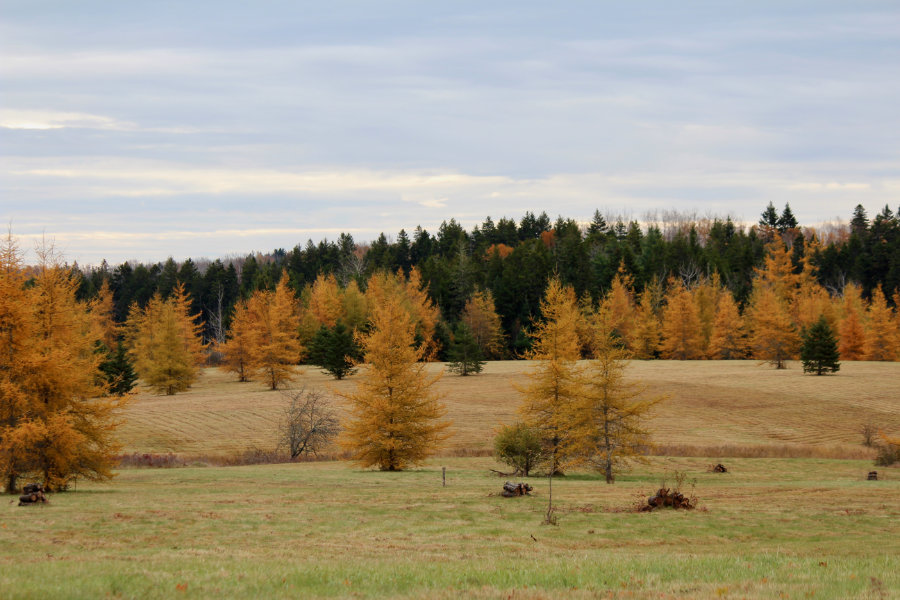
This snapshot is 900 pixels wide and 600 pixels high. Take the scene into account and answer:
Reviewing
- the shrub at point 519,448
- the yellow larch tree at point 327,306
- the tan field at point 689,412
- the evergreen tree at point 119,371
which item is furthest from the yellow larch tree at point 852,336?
the evergreen tree at point 119,371

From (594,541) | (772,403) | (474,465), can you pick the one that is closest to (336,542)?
(594,541)

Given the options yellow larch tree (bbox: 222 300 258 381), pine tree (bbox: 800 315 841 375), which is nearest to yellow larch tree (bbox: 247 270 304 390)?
yellow larch tree (bbox: 222 300 258 381)

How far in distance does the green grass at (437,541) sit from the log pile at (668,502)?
0.71 metres

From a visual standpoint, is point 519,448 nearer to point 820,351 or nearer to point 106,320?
point 820,351

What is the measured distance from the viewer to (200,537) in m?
16.8

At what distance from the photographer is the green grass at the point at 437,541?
10914mm

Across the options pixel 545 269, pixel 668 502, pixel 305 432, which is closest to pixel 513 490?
pixel 668 502

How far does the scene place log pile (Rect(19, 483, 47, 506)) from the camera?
21922mm

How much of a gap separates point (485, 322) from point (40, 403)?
78682mm

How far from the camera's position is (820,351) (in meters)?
67.9

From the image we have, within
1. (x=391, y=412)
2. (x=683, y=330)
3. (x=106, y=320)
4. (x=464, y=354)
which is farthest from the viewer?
(x=106, y=320)

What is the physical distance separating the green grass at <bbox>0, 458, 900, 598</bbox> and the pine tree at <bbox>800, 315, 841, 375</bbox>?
40821 millimetres

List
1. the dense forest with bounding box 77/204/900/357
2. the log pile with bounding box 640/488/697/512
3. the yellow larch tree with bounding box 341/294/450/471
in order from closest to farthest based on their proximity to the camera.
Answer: the log pile with bounding box 640/488/697/512
the yellow larch tree with bounding box 341/294/450/471
the dense forest with bounding box 77/204/900/357

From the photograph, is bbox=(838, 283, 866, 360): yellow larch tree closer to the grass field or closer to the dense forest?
the dense forest
